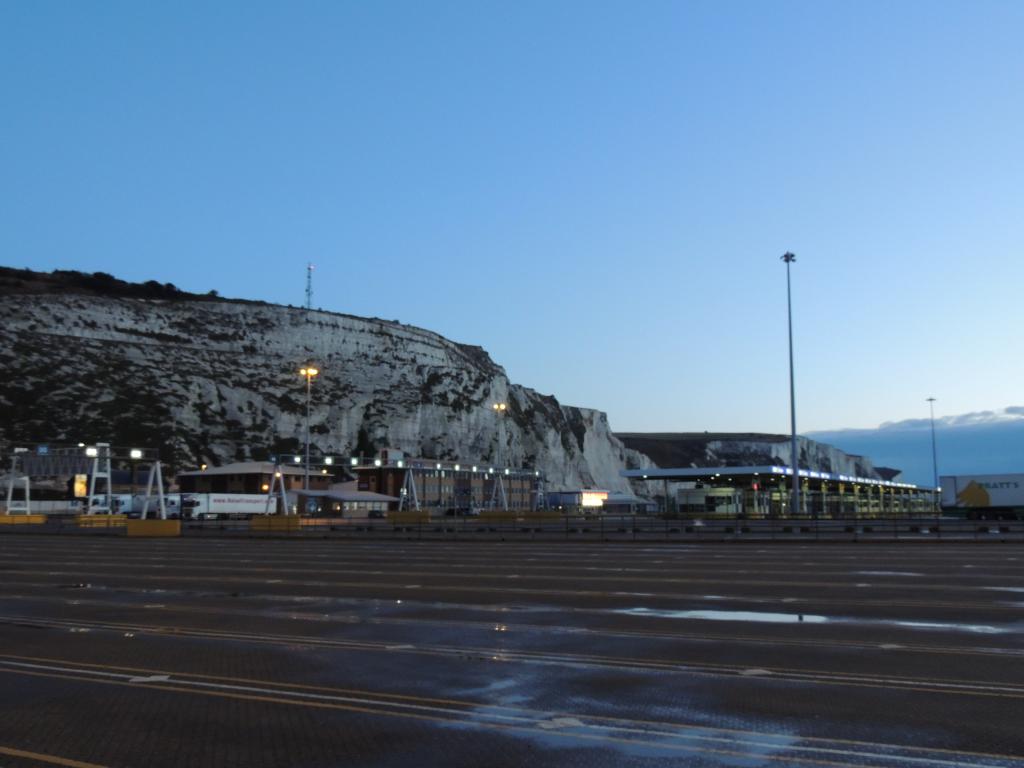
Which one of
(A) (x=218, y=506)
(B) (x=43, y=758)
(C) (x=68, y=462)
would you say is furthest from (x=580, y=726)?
(A) (x=218, y=506)

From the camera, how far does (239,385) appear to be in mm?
145875

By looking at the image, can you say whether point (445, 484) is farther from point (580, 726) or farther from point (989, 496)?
point (580, 726)

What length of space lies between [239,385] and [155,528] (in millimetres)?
93799

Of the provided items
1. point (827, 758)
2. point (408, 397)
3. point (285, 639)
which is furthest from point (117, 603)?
Answer: point (408, 397)

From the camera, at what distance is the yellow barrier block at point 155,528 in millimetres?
54750

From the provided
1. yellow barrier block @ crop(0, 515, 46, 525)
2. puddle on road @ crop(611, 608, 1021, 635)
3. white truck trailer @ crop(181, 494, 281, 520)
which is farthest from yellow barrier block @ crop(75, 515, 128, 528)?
puddle on road @ crop(611, 608, 1021, 635)

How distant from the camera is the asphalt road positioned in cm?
740

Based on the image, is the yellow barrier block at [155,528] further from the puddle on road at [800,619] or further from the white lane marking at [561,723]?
the white lane marking at [561,723]

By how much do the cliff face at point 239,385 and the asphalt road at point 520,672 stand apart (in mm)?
102732

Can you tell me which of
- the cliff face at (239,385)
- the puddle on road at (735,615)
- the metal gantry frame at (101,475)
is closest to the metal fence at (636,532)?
the metal gantry frame at (101,475)

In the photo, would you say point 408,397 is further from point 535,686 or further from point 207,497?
point 535,686

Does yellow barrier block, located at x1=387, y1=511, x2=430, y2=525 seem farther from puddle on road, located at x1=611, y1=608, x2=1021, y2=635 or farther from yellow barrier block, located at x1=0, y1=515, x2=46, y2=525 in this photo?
puddle on road, located at x1=611, y1=608, x2=1021, y2=635

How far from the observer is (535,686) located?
9.88 m

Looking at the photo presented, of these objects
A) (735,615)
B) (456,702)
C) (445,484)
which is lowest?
(735,615)
